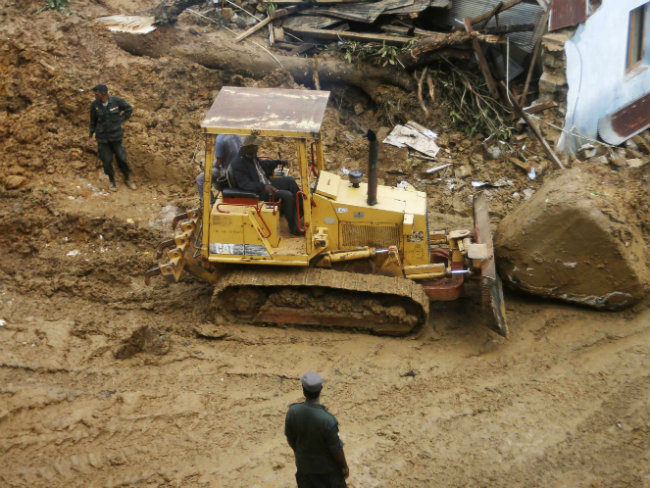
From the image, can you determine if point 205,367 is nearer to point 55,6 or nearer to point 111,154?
point 111,154

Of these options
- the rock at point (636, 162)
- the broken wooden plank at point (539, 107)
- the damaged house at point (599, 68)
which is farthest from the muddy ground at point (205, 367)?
the broken wooden plank at point (539, 107)

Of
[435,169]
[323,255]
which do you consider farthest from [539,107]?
[323,255]

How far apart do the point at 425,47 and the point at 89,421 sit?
7559mm

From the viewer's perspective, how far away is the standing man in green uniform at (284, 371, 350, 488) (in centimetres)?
375

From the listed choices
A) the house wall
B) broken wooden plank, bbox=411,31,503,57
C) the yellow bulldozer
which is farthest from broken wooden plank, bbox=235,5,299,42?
the house wall

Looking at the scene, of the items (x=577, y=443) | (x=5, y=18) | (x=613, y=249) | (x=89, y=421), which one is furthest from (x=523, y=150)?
(x=5, y=18)

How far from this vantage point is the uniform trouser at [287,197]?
6277mm

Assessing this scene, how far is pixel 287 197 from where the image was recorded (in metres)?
6.27

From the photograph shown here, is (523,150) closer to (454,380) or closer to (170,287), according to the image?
(454,380)

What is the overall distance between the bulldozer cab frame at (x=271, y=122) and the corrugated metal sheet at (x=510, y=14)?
5047 millimetres

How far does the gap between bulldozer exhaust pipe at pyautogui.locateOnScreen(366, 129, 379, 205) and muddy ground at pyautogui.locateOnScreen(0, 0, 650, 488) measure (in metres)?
1.54

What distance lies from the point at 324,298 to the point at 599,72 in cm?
623

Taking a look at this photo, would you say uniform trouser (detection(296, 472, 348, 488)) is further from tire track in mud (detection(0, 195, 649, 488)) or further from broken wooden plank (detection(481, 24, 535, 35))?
broken wooden plank (detection(481, 24, 535, 35))

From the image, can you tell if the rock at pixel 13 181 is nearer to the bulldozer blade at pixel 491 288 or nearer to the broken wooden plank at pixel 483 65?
the bulldozer blade at pixel 491 288
